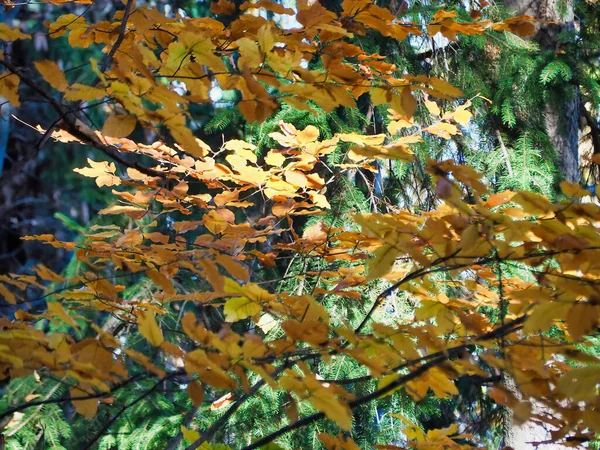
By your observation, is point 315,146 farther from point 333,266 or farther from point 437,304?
point 333,266

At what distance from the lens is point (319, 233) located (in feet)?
5.21

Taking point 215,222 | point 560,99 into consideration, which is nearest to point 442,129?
point 215,222

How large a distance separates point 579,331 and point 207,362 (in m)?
0.51

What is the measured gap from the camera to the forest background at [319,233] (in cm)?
89

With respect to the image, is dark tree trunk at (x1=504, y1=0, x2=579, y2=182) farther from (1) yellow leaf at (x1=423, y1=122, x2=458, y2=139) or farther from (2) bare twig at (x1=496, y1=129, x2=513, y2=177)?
(1) yellow leaf at (x1=423, y1=122, x2=458, y2=139)

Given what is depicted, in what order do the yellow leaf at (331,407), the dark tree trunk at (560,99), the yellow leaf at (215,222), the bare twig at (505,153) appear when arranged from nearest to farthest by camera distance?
the yellow leaf at (331,407) → the yellow leaf at (215,222) → the bare twig at (505,153) → the dark tree trunk at (560,99)

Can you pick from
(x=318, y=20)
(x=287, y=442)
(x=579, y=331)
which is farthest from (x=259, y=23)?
(x=287, y=442)

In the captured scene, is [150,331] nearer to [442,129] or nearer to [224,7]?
[224,7]

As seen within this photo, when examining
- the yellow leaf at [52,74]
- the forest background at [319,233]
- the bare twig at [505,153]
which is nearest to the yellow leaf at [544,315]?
the forest background at [319,233]

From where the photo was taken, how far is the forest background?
0.89 meters

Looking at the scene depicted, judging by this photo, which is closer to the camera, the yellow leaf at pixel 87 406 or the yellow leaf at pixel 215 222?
the yellow leaf at pixel 87 406

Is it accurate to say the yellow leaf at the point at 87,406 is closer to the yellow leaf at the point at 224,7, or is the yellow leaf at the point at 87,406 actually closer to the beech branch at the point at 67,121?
the beech branch at the point at 67,121

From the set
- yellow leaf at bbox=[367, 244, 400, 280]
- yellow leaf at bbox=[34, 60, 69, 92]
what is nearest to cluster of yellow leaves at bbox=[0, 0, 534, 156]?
yellow leaf at bbox=[34, 60, 69, 92]

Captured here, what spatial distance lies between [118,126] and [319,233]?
0.78 meters
